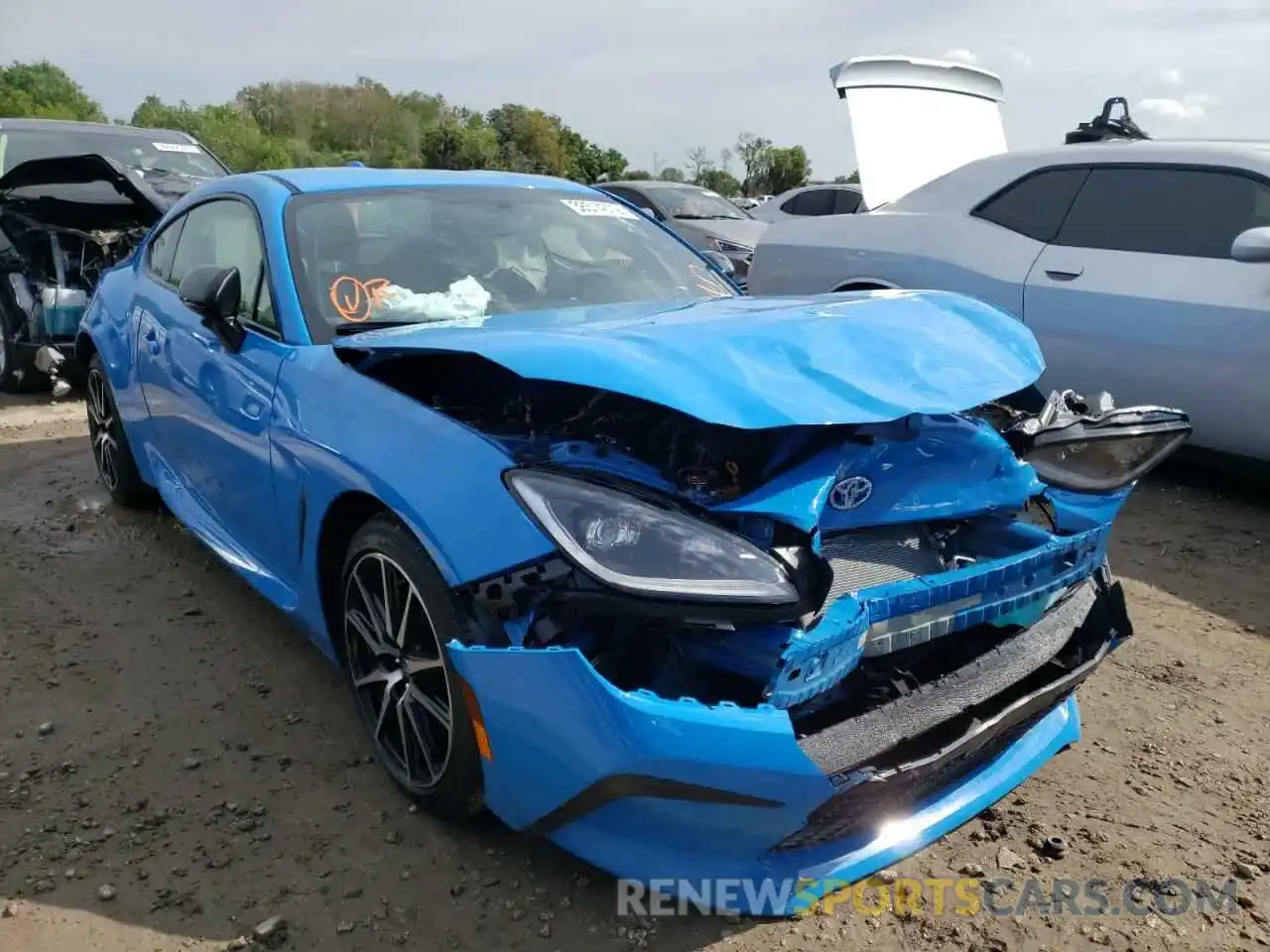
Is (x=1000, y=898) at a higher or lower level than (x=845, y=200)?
lower

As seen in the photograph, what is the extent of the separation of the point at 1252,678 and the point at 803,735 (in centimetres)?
209

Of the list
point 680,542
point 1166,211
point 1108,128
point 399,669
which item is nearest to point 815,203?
point 1108,128

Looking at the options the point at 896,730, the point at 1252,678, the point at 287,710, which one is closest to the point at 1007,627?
the point at 896,730

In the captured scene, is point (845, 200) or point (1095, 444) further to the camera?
point (845, 200)


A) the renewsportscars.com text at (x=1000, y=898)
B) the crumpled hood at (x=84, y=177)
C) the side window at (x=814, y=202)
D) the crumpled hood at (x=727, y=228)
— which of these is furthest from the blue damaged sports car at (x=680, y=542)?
the side window at (x=814, y=202)

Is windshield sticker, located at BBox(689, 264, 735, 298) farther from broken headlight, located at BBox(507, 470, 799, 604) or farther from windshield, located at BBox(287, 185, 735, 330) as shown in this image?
broken headlight, located at BBox(507, 470, 799, 604)

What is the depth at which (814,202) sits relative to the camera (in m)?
13.1

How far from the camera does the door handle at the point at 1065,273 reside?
471cm

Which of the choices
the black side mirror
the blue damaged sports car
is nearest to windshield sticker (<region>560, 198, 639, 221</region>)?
the blue damaged sports car

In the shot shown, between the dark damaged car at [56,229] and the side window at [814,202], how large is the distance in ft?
26.2

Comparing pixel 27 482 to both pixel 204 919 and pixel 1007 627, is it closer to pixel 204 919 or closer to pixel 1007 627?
pixel 204 919

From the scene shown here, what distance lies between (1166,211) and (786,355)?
136 inches

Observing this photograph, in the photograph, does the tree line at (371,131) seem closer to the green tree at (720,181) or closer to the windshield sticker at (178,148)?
the green tree at (720,181)

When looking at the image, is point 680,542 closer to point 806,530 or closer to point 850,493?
point 806,530
